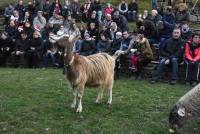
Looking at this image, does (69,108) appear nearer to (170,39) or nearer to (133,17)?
(170,39)

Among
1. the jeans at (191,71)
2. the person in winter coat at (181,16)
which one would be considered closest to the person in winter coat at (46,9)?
the person in winter coat at (181,16)

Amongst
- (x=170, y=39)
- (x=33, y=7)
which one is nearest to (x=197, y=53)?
(x=170, y=39)

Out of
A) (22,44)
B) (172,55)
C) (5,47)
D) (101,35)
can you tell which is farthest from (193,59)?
(5,47)

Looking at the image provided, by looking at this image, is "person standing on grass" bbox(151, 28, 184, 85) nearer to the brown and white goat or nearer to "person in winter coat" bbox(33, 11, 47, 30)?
the brown and white goat

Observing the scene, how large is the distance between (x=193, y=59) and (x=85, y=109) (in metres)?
6.03

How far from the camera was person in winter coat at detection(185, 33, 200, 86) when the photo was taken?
17.4 m

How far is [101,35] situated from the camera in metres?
20.4

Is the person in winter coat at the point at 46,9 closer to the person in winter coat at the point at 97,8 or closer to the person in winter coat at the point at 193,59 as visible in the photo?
the person in winter coat at the point at 97,8

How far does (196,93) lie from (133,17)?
54.1 feet

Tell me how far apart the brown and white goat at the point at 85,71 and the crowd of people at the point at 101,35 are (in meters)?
4.46

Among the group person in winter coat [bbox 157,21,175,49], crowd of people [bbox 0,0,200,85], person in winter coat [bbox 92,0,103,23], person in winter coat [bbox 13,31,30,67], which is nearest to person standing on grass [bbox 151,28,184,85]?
crowd of people [bbox 0,0,200,85]

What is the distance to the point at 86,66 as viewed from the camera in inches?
502

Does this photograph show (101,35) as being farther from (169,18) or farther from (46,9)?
(46,9)

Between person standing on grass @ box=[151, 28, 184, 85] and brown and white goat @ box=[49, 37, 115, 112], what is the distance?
427cm
